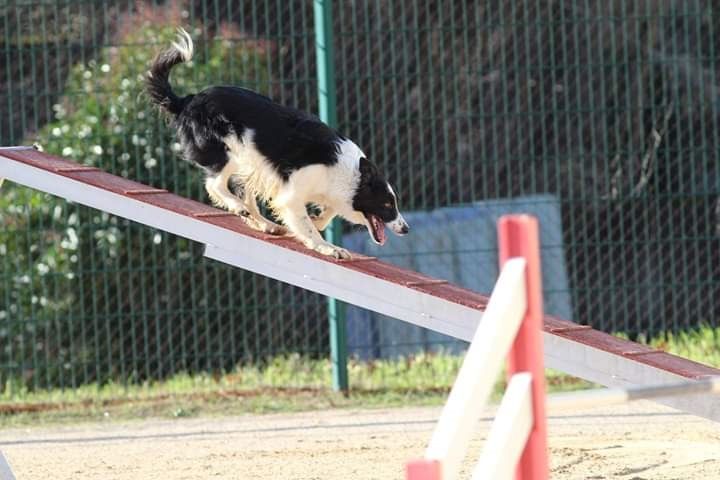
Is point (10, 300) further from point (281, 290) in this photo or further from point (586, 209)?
point (586, 209)

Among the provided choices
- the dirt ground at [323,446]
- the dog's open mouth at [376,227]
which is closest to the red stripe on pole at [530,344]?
the dirt ground at [323,446]

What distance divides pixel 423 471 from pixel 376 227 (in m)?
3.57

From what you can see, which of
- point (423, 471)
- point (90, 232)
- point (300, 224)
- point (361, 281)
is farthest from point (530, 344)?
point (90, 232)

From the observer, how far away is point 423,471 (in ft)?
8.89

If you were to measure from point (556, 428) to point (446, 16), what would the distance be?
3947mm

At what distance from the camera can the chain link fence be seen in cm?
824

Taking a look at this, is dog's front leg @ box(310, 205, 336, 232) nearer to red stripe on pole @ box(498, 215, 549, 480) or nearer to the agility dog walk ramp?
the agility dog walk ramp

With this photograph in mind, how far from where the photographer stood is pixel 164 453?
252 inches

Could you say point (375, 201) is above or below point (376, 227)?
above

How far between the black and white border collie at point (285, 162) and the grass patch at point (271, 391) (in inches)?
72.9

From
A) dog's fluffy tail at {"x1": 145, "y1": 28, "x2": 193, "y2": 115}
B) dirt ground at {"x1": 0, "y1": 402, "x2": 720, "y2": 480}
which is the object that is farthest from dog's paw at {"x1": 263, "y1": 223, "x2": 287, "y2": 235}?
dirt ground at {"x1": 0, "y1": 402, "x2": 720, "y2": 480}

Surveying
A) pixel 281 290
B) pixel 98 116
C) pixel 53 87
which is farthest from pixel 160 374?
pixel 53 87

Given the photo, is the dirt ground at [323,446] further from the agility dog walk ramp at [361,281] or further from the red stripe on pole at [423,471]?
the red stripe on pole at [423,471]

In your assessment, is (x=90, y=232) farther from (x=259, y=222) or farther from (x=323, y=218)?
(x=323, y=218)
